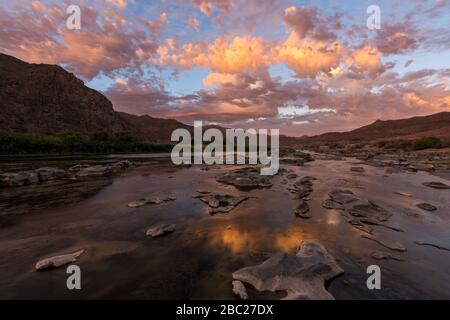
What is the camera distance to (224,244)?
7.87 meters

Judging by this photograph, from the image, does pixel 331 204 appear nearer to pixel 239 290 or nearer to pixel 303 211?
pixel 303 211

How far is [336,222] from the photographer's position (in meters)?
9.94

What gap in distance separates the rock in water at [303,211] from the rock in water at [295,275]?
436 cm

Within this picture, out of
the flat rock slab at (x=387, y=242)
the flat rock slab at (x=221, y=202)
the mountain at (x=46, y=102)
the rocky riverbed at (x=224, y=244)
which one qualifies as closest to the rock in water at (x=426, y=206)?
the rocky riverbed at (x=224, y=244)

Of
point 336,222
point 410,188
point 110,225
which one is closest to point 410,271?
point 336,222

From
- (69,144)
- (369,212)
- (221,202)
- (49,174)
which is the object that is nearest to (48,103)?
(69,144)

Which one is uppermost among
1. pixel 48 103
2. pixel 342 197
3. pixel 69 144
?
pixel 48 103

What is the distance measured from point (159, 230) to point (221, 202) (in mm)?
5050

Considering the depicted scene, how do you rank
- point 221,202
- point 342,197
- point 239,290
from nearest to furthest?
point 239,290
point 221,202
point 342,197

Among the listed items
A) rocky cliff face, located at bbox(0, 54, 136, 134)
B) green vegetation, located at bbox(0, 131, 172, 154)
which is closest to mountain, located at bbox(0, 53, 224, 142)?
rocky cliff face, located at bbox(0, 54, 136, 134)

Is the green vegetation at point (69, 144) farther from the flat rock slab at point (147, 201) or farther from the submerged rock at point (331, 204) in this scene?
the submerged rock at point (331, 204)

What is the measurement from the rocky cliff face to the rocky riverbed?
77.5 metres

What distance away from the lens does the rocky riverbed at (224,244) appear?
5340 mm
